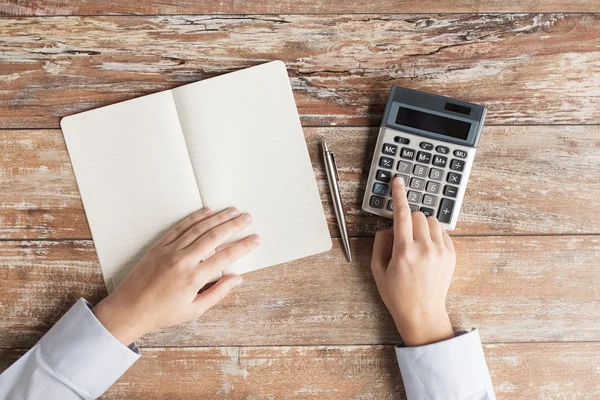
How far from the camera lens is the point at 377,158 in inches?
27.0

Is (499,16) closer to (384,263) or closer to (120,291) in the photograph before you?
(384,263)

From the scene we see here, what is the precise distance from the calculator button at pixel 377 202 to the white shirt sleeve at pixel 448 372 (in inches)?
7.3

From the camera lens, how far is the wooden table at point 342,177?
2.28 ft

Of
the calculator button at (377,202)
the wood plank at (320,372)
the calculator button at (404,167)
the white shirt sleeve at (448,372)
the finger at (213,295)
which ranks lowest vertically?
the wood plank at (320,372)

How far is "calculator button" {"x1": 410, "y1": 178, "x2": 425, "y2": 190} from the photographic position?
0.68 m

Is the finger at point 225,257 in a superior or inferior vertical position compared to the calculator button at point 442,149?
inferior

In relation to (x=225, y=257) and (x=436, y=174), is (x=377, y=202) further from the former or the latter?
(x=225, y=257)

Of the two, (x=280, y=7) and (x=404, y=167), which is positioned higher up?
(x=280, y=7)

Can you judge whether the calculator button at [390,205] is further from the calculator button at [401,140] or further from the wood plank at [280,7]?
the wood plank at [280,7]

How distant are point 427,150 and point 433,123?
0.11ft

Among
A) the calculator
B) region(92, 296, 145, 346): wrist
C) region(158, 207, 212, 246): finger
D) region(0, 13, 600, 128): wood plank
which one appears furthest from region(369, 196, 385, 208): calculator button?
region(92, 296, 145, 346): wrist

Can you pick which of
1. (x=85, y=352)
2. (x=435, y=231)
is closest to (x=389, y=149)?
(x=435, y=231)

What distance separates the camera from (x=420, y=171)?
680 mm

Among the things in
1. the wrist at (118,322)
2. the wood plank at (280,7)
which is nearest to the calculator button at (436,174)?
the wood plank at (280,7)
